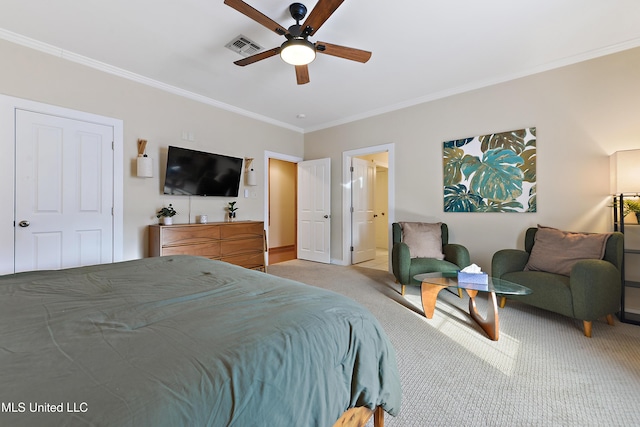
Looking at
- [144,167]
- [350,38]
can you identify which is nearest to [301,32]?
[350,38]

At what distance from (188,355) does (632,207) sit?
12.5ft

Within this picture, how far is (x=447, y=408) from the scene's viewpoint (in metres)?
1.51

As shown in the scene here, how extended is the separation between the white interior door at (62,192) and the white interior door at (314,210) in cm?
323

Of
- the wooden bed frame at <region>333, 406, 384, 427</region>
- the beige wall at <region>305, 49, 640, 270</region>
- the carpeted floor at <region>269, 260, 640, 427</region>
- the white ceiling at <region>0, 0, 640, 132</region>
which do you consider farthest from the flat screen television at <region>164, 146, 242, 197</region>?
the wooden bed frame at <region>333, 406, 384, 427</region>

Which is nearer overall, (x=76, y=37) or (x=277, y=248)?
(x=76, y=37)

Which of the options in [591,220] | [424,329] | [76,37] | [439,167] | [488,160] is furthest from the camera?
[439,167]

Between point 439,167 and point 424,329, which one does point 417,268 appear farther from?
point 439,167

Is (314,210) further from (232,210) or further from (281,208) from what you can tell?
(232,210)

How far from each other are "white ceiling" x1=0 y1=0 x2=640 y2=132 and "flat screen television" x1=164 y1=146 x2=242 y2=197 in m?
0.94

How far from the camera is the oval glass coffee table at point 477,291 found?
2.25 metres

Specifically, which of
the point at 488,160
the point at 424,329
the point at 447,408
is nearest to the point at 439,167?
the point at 488,160

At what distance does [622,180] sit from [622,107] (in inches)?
35.0

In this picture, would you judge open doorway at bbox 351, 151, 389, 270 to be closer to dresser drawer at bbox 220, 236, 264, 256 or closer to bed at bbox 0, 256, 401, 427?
dresser drawer at bbox 220, 236, 264, 256

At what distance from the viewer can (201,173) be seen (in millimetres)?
3934
